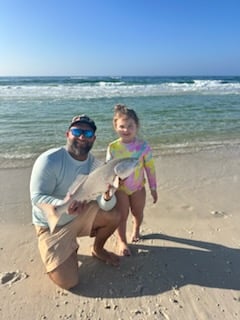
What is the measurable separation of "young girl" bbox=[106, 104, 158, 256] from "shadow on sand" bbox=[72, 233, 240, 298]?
248 mm

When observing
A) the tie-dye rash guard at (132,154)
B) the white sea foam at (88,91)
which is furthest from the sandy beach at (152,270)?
the white sea foam at (88,91)

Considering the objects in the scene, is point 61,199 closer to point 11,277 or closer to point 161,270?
point 11,277

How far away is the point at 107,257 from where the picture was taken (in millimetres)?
3422

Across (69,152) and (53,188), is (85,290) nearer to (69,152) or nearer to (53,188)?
(53,188)

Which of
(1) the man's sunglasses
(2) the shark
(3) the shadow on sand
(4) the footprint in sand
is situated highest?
(1) the man's sunglasses

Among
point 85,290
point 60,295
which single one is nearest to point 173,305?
point 85,290

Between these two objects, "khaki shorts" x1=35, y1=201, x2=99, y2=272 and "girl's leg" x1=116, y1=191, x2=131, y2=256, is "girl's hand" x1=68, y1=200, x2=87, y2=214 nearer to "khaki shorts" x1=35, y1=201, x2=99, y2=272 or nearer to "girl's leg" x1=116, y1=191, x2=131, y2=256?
"khaki shorts" x1=35, y1=201, x2=99, y2=272

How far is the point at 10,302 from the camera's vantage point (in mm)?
2838

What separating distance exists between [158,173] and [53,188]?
10.6ft

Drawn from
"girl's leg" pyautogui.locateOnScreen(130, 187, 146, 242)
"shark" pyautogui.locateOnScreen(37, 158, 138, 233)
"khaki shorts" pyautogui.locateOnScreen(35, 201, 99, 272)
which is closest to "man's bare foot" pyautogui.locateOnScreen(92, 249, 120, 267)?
"khaki shorts" pyautogui.locateOnScreen(35, 201, 99, 272)

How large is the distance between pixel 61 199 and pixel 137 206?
1.06 m

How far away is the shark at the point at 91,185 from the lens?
279 cm

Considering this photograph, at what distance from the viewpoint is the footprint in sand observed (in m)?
3.09

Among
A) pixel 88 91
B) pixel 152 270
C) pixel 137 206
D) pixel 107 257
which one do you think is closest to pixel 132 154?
pixel 137 206
